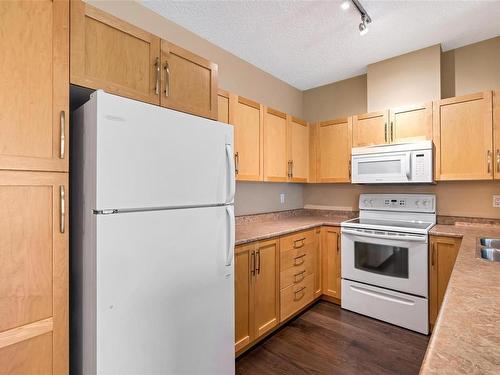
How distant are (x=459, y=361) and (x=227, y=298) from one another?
3.92 ft

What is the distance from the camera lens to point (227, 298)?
1.58 metres

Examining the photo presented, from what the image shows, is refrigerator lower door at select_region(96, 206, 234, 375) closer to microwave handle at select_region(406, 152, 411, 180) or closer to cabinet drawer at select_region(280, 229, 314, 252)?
cabinet drawer at select_region(280, 229, 314, 252)

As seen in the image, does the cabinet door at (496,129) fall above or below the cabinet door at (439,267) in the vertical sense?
above

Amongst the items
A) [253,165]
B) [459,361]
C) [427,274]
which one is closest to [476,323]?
[459,361]

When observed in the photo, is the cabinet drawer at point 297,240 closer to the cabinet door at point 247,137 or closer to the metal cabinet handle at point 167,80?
the cabinet door at point 247,137

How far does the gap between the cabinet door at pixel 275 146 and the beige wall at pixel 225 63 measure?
40cm

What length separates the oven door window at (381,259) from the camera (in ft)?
7.86

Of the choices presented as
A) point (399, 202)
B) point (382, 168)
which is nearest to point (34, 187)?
point (382, 168)

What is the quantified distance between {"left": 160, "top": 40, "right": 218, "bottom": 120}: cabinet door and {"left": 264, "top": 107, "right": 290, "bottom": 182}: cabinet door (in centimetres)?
98

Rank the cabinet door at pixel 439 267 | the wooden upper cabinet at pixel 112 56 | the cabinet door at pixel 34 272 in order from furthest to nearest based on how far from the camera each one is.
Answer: the cabinet door at pixel 439 267 → the wooden upper cabinet at pixel 112 56 → the cabinet door at pixel 34 272

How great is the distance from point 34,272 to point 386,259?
260 cm

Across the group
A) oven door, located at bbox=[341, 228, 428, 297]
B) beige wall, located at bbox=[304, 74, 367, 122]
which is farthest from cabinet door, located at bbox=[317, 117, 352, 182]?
oven door, located at bbox=[341, 228, 428, 297]

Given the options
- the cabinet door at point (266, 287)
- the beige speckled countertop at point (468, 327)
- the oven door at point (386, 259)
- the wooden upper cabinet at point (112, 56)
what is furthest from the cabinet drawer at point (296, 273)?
the wooden upper cabinet at point (112, 56)

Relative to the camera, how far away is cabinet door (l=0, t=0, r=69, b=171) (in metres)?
1.02
